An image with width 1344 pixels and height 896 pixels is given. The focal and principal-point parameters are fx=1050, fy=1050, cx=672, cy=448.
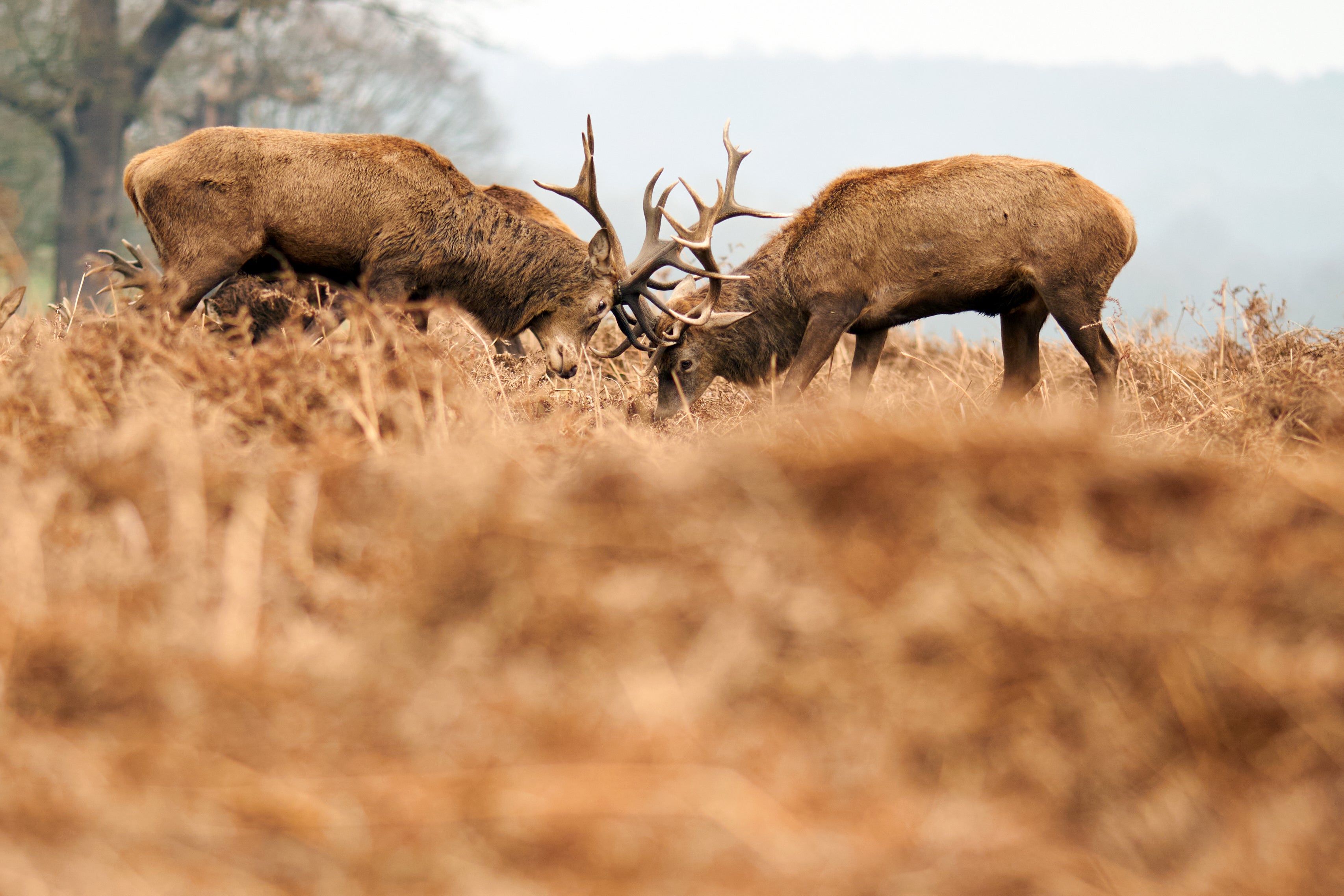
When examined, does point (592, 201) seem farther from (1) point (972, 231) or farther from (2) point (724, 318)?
(1) point (972, 231)

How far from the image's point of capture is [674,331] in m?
7.10

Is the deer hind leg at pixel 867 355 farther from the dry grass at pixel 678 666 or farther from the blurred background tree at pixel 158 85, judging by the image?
the blurred background tree at pixel 158 85

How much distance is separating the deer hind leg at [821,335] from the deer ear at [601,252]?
144 centimetres

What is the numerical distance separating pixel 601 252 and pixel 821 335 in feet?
5.28

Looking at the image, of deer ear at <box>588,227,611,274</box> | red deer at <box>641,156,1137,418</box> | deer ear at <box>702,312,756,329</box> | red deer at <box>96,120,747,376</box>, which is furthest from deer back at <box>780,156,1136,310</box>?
deer ear at <box>588,227,611,274</box>

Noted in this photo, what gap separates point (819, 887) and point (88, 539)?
6.02ft

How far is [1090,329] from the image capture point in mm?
6445

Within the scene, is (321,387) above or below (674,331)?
above

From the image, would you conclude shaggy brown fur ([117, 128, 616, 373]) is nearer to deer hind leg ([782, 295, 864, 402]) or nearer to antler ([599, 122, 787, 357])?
antler ([599, 122, 787, 357])

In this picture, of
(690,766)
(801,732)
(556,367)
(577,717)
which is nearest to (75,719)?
(577,717)

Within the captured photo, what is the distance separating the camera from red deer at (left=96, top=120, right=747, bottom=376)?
5.75 m

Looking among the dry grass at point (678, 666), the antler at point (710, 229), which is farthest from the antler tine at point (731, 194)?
the dry grass at point (678, 666)

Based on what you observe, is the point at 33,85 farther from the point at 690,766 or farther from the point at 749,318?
the point at 690,766

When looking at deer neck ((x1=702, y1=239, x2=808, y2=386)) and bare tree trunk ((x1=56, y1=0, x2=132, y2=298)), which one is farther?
bare tree trunk ((x1=56, y1=0, x2=132, y2=298))
